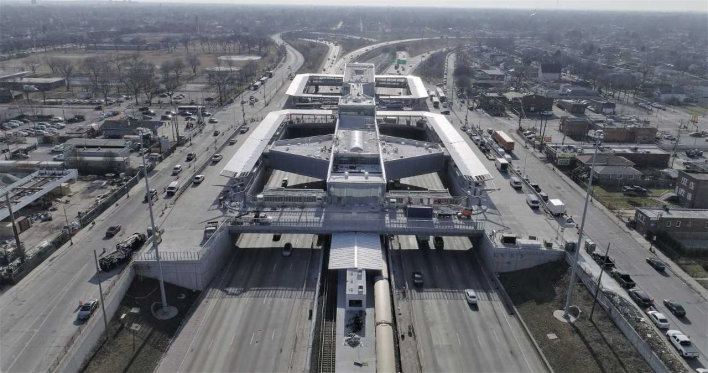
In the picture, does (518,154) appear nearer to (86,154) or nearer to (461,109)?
(461,109)

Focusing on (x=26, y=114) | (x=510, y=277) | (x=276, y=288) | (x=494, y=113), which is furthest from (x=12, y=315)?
(x=494, y=113)

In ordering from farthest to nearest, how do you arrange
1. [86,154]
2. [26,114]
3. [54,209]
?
1. [26,114]
2. [86,154]
3. [54,209]

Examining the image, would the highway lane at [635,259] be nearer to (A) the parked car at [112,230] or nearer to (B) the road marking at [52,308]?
(B) the road marking at [52,308]

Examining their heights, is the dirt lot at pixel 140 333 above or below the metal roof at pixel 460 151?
below

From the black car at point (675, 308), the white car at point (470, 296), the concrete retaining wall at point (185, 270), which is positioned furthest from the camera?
the concrete retaining wall at point (185, 270)

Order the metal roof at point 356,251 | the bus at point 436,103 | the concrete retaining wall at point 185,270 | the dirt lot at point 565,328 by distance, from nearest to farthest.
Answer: the dirt lot at point 565,328
the metal roof at point 356,251
the concrete retaining wall at point 185,270
the bus at point 436,103

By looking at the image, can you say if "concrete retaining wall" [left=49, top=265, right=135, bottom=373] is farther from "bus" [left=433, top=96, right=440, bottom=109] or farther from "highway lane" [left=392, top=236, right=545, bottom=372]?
"bus" [left=433, top=96, right=440, bottom=109]

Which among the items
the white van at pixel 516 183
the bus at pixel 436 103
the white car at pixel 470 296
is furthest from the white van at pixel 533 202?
the bus at pixel 436 103
